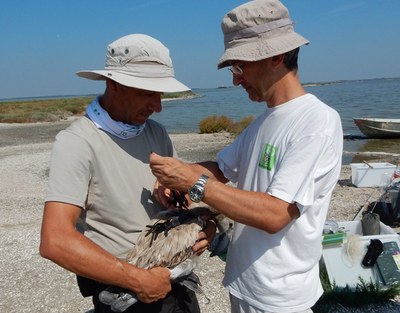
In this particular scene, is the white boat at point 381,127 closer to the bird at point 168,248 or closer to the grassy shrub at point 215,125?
the grassy shrub at point 215,125

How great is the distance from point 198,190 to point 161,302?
913 mm

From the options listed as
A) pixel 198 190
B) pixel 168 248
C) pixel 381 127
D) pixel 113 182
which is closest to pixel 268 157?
pixel 198 190

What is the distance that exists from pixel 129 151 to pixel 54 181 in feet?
1.86

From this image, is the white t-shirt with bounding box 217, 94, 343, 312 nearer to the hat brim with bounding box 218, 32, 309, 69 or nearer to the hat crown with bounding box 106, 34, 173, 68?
the hat brim with bounding box 218, 32, 309, 69

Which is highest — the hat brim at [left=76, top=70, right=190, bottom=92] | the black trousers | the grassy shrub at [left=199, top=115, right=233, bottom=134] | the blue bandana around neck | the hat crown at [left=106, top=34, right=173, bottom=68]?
the hat crown at [left=106, top=34, right=173, bottom=68]

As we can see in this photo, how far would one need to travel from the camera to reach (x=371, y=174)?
12.3 m

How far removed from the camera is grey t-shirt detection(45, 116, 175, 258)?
2.37 m

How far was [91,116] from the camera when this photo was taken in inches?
105

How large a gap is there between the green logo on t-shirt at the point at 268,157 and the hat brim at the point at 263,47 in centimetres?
51

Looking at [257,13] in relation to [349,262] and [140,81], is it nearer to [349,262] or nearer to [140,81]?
[140,81]

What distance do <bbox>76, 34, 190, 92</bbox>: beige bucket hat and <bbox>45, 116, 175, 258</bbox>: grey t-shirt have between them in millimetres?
342

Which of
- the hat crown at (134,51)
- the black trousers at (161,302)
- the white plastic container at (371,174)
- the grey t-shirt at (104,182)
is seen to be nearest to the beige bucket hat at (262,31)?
the hat crown at (134,51)

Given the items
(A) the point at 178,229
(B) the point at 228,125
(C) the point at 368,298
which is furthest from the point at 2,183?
(B) the point at 228,125

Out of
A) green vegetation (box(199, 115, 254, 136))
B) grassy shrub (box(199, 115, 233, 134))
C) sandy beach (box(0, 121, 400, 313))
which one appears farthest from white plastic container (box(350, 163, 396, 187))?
grassy shrub (box(199, 115, 233, 134))
